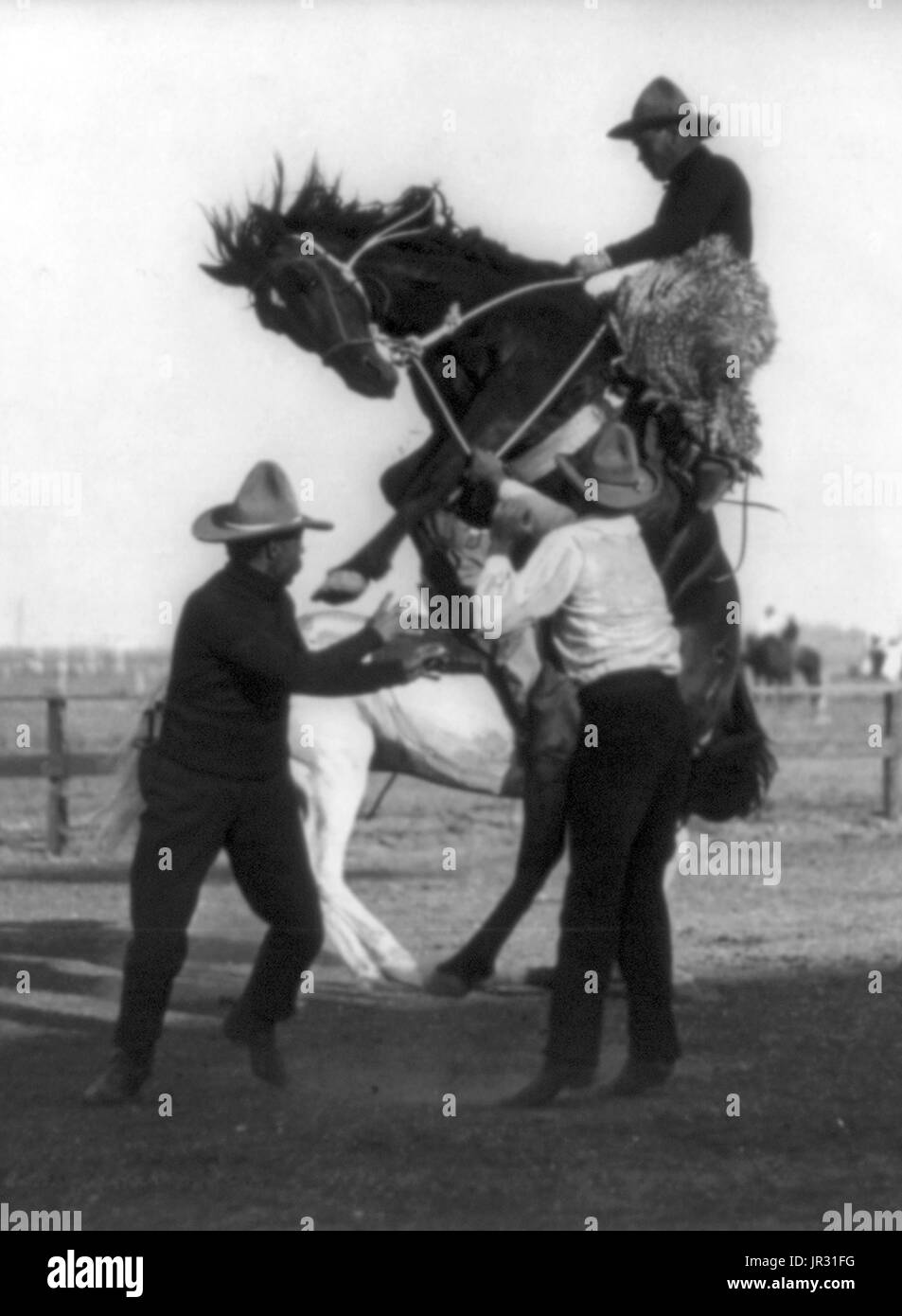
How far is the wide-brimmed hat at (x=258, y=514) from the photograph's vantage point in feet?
20.4

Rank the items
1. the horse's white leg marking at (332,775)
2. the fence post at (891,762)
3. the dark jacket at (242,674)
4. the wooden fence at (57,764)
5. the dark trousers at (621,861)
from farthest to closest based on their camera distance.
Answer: the fence post at (891,762) → the wooden fence at (57,764) → the horse's white leg marking at (332,775) → the dark jacket at (242,674) → the dark trousers at (621,861)

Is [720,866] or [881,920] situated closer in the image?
[881,920]

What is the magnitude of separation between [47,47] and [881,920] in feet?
16.6

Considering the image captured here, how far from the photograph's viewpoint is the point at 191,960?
8.49m

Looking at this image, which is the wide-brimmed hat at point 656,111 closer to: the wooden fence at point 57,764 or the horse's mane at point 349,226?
the horse's mane at point 349,226

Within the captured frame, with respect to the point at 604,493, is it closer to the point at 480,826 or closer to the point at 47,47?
the point at 47,47

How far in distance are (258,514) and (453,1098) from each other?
5.48 ft

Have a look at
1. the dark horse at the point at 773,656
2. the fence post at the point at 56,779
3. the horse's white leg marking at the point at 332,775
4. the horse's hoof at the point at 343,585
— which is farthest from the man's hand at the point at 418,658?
the dark horse at the point at 773,656

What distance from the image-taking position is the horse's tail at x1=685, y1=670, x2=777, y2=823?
7.75 m

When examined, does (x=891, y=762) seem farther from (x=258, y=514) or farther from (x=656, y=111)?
(x=258, y=514)
